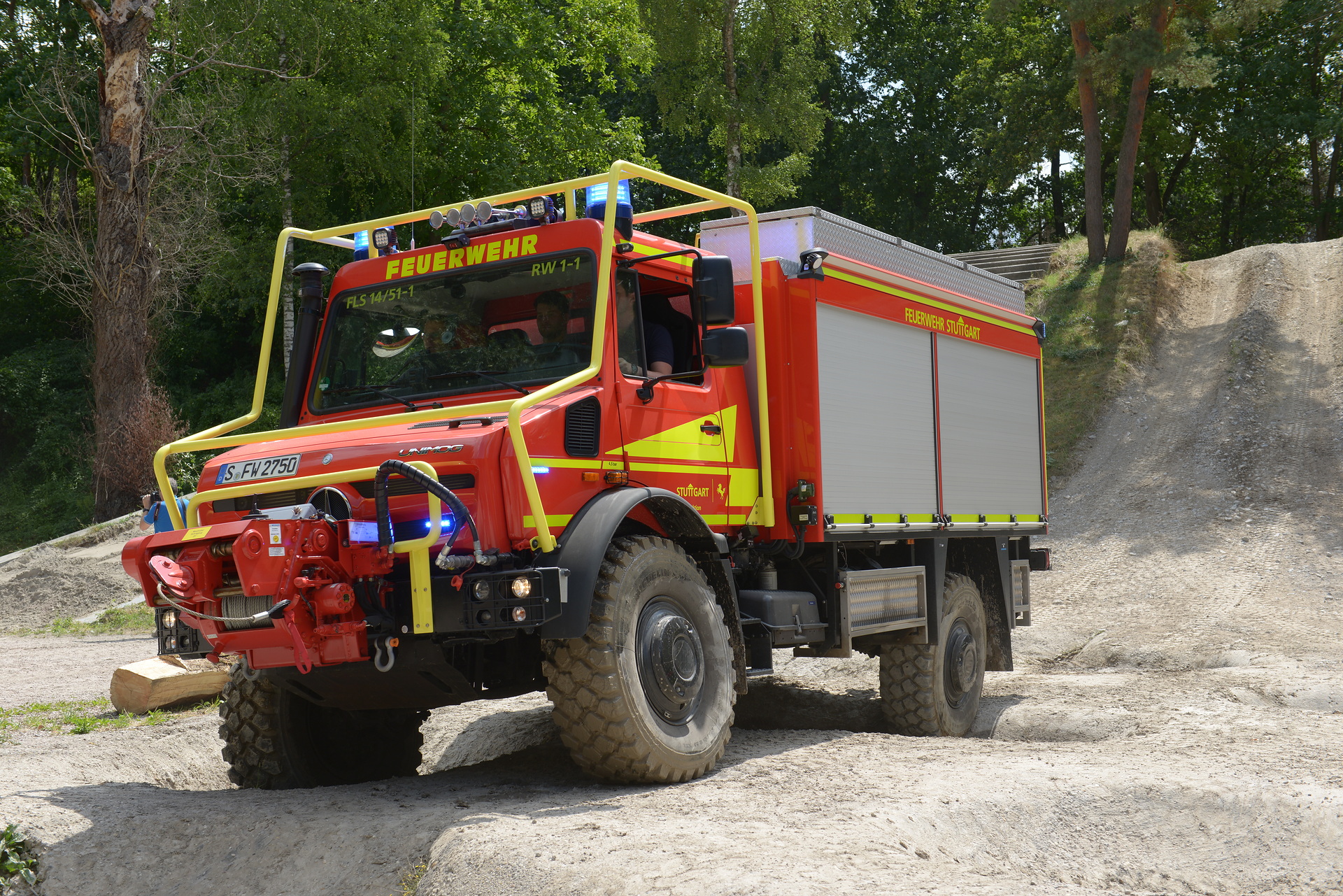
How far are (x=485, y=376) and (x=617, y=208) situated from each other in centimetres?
115

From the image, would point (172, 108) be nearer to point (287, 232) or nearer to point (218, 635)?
point (287, 232)

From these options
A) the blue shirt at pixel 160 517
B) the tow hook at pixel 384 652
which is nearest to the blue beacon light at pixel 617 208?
the tow hook at pixel 384 652

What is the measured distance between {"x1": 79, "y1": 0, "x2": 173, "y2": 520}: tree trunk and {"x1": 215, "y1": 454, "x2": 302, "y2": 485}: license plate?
48.4ft

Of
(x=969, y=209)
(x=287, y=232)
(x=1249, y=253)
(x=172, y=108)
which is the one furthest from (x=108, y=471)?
(x=969, y=209)

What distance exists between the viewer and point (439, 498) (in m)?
5.10

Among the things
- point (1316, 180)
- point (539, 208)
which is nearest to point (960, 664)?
point (539, 208)

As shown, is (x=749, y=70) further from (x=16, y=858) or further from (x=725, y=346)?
(x=16, y=858)

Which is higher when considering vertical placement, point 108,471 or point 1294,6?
point 1294,6

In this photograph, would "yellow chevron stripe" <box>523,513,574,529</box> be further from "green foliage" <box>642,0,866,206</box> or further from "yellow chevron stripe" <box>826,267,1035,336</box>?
"green foliage" <box>642,0,866,206</box>

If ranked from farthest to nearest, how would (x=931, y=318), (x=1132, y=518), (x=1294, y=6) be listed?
(x=1294, y=6), (x=1132, y=518), (x=931, y=318)

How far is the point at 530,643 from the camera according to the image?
6176 millimetres

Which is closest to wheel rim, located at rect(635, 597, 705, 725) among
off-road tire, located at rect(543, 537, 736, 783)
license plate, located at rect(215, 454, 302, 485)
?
off-road tire, located at rect(543, 537, 736, 783)

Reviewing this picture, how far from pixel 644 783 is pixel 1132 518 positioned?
1456 cm

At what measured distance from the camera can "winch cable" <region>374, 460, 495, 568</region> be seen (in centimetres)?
500
